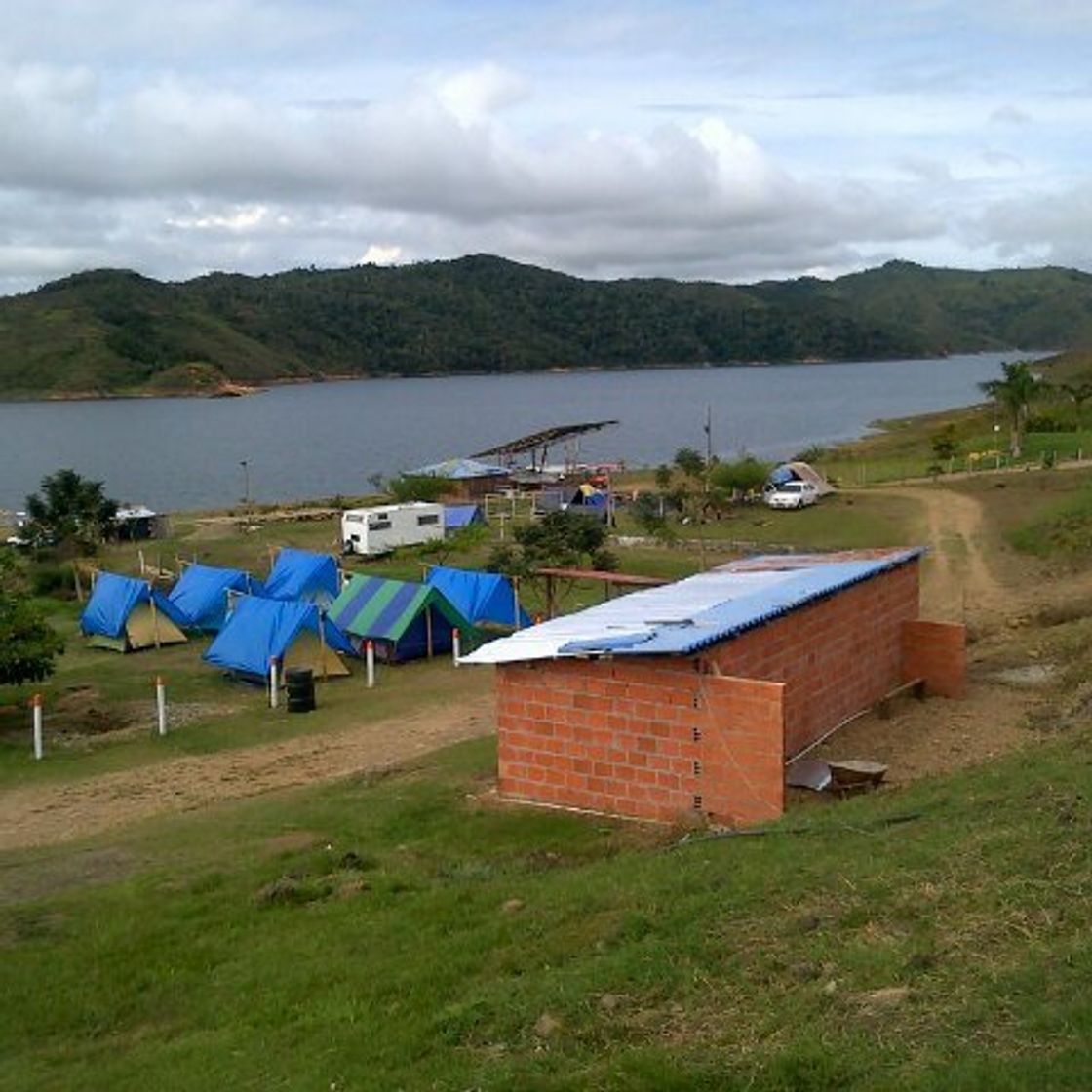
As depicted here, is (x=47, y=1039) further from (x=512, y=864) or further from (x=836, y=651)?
(x=836, y=651)

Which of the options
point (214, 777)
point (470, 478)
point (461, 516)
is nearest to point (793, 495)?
point (461, 516)

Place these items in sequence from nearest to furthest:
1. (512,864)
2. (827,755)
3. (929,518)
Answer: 1. (512,864)
2. (827,755)
3. (929,518)

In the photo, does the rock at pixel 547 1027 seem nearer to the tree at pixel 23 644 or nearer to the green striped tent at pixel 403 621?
the tree at pixel 23 644

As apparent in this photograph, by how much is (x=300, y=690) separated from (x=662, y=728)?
1018cm

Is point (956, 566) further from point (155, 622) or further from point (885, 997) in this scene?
point (885, 997)

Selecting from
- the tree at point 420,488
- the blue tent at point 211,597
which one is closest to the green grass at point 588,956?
the blue tent at point 211,597

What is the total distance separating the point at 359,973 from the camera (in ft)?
30.8

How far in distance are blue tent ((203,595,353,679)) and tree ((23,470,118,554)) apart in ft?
60.9

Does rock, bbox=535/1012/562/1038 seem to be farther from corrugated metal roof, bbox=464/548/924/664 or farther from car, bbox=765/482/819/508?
car, bbox=765/482/819/508

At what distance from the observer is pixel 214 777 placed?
18266mm

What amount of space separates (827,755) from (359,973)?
795cm

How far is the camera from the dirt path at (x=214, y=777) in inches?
646

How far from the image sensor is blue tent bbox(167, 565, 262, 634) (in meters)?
30.5

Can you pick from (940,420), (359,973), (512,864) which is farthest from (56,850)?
(940,420)
